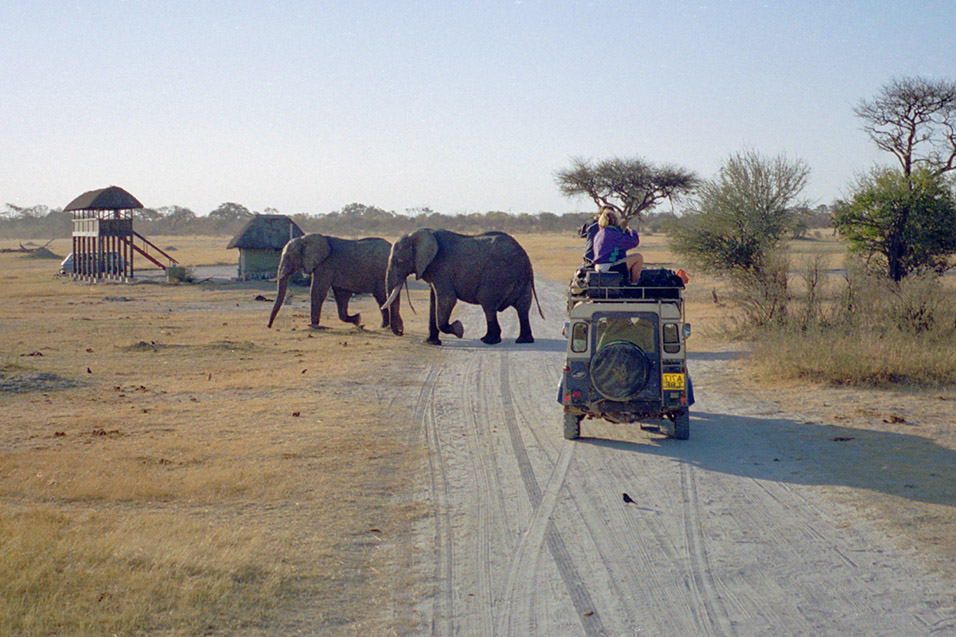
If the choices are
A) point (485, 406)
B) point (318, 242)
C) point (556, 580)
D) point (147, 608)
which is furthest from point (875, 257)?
point (147, 608)

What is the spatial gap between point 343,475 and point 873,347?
9.39 m

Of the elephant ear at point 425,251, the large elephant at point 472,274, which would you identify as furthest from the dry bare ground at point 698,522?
the elephant ear at point 425,251

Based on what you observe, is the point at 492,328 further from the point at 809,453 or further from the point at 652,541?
the point at 652,541

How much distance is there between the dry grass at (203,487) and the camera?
5762 mm

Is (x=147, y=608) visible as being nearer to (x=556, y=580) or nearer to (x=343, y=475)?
(x=556, y=580)

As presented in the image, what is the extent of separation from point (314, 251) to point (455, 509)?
16.0 m

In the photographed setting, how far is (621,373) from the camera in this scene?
10109 mm

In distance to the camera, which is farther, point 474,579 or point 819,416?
point 819,416

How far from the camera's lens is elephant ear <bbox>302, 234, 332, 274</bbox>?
76.1ft

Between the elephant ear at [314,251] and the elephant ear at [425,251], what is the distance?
3.90m

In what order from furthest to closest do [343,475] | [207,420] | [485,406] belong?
[485,406], [207,420], [343,475]

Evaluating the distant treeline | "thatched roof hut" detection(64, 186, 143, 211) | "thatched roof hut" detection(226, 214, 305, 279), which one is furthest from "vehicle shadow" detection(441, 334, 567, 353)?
the distant treeline

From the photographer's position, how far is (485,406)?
513 inches

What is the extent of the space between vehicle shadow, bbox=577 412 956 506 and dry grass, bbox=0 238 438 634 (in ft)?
10.1
